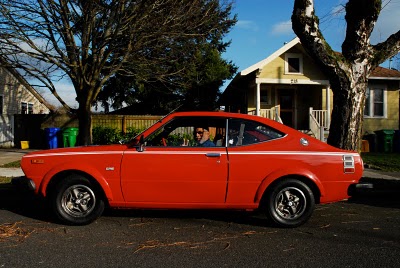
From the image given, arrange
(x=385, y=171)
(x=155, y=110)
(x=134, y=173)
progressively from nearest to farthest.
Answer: (x=134, y=173) < (x=385, y=171) < (x=155, y=110)

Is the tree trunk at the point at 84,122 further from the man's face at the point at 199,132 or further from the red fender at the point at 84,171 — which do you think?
the man's face at the point at 199,132

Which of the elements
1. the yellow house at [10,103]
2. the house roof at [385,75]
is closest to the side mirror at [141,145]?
the yellow house at [10,103]

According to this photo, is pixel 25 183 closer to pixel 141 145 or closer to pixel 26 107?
pixel 141 145

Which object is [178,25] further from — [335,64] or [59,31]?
[335,64]

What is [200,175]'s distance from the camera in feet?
17.4

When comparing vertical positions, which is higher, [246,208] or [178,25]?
[178,25]

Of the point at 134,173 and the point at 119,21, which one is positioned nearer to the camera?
the point at 134,173

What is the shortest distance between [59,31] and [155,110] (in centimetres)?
1294

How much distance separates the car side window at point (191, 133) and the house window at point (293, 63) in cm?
1502

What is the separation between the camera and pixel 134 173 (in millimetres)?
5316

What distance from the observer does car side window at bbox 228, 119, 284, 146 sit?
5496 millimetres

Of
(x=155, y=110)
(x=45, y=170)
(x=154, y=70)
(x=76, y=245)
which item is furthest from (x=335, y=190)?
(x=155, y=110)

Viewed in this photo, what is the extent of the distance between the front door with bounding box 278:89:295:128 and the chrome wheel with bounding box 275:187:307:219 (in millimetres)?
16388

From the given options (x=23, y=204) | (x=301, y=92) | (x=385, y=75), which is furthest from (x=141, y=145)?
(x=385, y=75)
